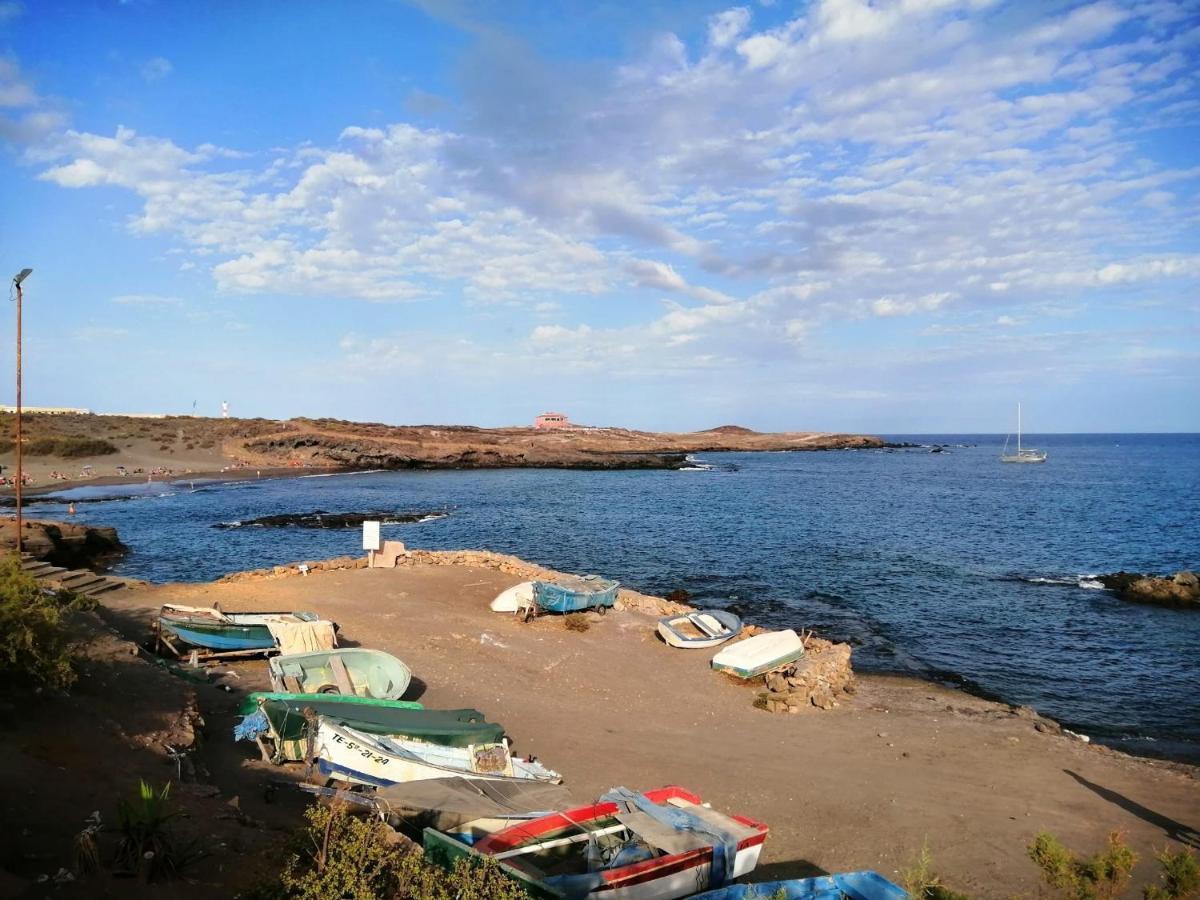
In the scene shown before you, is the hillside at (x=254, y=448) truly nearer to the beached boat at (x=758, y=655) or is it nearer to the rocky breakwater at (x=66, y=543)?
the rocky breakwater at (x=66, y=543)

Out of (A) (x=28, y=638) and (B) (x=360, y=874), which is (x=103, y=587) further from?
(B) (x=360, y=874)

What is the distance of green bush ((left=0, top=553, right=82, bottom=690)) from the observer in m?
9.48

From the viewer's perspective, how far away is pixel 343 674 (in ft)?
46.4

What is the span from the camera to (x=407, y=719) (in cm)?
1188

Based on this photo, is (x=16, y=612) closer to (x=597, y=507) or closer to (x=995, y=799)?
(x=995, y=799)

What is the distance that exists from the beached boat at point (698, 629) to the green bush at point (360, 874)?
561 inches

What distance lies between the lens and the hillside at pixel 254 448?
3012 inches

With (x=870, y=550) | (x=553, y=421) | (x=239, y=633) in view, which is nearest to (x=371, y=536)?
(x=239, y=633)

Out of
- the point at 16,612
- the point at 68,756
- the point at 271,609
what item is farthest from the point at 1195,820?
the point at 271,609

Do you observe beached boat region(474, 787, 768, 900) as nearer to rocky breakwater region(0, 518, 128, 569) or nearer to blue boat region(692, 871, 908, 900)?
blue boat region(692, 871, 908, 900)

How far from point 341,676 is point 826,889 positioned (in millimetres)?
9733

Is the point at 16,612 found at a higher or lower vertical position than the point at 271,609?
higher

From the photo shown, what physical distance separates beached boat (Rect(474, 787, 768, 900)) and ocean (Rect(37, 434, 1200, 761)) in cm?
1274

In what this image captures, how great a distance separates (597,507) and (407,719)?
4500 centimetres
